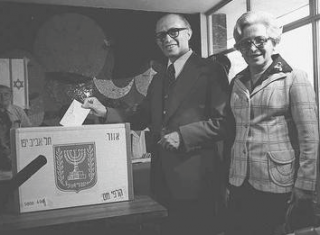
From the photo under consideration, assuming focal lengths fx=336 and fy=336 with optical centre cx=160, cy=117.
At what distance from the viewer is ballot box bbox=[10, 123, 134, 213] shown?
104 centimetres

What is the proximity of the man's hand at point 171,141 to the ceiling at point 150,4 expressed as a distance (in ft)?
11.5

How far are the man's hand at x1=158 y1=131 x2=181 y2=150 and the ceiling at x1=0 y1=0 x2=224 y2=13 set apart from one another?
3492mm

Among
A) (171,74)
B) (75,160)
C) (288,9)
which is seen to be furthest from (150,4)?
(75,160)

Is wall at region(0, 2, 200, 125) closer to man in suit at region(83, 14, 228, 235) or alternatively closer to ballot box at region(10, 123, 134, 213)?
man in suit at region(83, 14, 228, 235)

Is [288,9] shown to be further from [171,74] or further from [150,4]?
[171,74]

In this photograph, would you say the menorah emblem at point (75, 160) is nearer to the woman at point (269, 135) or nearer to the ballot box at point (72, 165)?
the ballot box at point (72, 165)

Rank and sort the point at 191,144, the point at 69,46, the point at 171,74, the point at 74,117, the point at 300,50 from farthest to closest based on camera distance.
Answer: the point at 69,46 < the point at 300,50 < the point at 171,74 < the point at 191,144 < the point at 74,117

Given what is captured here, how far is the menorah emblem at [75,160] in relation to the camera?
3.52ft

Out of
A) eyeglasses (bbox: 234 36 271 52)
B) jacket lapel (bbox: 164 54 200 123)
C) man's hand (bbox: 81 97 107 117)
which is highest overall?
eyeglasses (bbox: 234 36 271 52)

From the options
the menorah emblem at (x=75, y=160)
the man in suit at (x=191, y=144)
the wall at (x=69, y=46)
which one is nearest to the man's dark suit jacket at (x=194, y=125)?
the man in suit at (x=191, y=144)

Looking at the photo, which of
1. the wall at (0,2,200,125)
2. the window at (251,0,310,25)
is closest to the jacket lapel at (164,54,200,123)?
Result: the window at (251,0,310,25)

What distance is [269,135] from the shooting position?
1.42m

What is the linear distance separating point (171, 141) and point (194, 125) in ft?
0.43

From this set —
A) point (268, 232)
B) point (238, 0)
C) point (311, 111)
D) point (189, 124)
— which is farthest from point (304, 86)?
point (238, 0)
